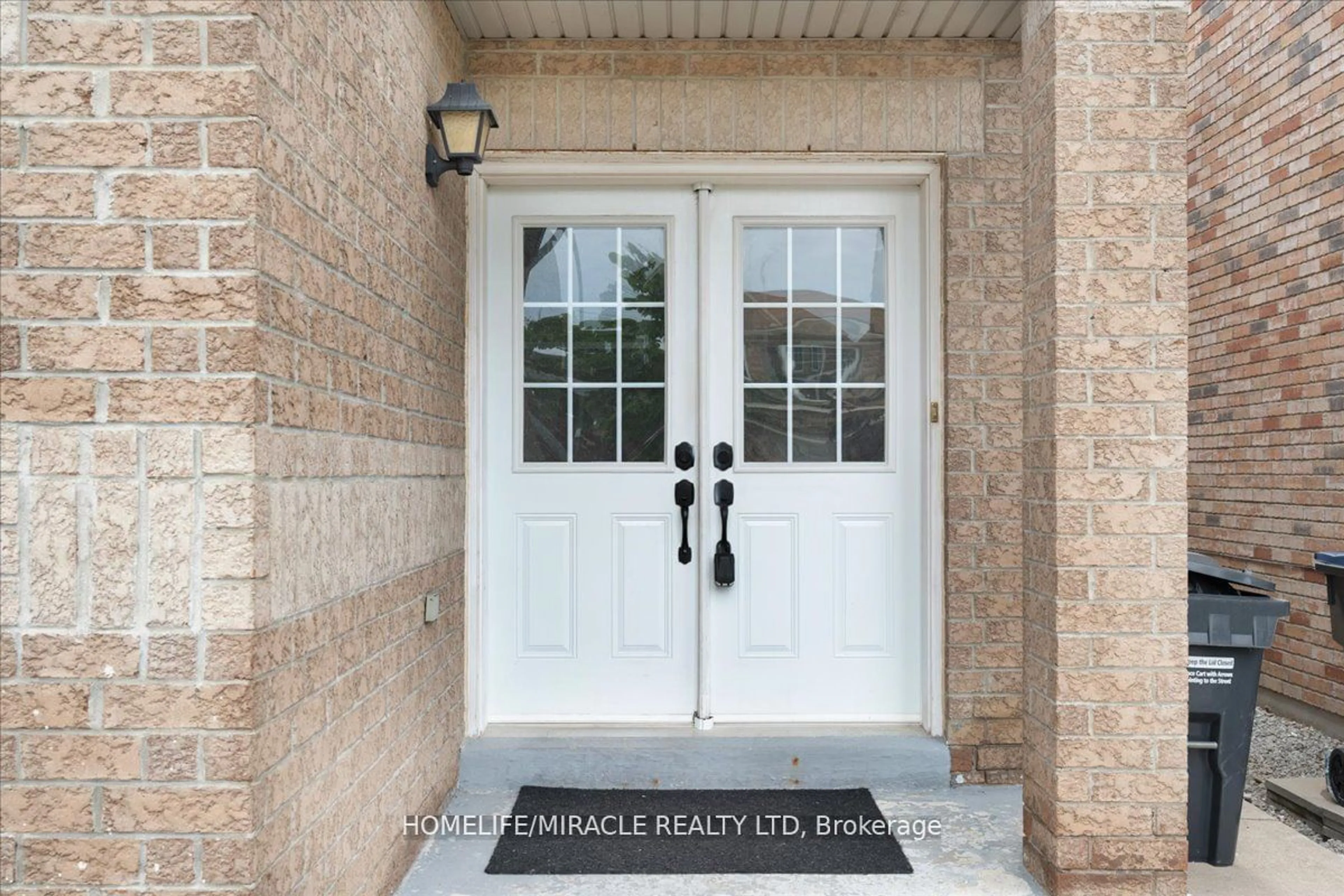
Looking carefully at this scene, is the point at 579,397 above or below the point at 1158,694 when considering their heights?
above

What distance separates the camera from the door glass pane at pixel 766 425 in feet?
12.8

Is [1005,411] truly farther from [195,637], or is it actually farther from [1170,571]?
[195,637]

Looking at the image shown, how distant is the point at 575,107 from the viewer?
148 inches

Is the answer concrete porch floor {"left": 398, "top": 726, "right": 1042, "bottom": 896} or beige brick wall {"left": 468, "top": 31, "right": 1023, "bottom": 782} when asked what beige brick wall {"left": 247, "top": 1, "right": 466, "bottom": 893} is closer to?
concrete porch floor {"left": 398, "top": 726, "right": 1042, "bottom": 896}

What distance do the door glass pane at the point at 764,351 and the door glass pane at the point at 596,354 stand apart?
0.52 m

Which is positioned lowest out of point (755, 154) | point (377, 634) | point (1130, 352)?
point (377, 634)

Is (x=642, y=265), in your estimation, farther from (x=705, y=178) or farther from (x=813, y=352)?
(x=813, y=352)

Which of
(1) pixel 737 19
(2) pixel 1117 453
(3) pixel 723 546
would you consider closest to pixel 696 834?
(3) pixel 723 546

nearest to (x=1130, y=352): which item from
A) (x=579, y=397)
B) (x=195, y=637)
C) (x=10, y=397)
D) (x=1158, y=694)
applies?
(x=1158, y=694)

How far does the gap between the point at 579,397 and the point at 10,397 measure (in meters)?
2.29

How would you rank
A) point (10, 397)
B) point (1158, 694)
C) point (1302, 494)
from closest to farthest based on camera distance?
point (10, 397)
point (1158, 694)
point (1302, 494)

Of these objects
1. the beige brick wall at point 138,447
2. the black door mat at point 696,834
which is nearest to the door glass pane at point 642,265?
the black door mat at point 696,834

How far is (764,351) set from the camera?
12.8 feet

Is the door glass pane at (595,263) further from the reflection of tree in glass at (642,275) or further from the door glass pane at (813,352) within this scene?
the door glass pane at (813,352)
